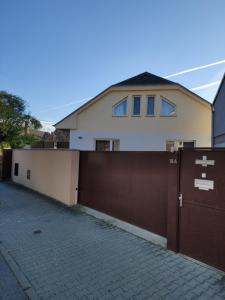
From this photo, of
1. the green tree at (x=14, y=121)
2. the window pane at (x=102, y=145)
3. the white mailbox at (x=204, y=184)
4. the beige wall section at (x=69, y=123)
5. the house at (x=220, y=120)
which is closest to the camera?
the white mailbox at (x=204, y=184)

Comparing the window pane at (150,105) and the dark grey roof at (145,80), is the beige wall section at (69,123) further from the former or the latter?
the window pane at (150,105)

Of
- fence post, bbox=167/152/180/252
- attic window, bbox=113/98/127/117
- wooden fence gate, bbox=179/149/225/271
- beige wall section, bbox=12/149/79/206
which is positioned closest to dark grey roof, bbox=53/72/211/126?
attic window, bbox=113/98/127/117

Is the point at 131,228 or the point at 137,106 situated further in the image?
the point at 137,106

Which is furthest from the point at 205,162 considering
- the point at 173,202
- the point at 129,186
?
the point at 129,186

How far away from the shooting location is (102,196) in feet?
23.2

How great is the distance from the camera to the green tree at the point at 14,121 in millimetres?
21266

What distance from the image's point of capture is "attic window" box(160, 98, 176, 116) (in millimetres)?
13438

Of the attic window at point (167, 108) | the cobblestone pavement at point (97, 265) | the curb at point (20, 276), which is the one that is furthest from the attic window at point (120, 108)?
the curb at point (20, 276)

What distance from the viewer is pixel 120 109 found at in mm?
14102

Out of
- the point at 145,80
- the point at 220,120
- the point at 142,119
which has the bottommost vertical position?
the point at 220,120

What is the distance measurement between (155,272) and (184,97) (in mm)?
11064

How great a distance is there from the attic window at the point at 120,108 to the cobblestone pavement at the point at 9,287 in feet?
35.8

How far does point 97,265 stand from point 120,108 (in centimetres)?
1086

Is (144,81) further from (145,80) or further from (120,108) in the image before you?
(120,108)
